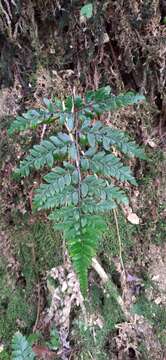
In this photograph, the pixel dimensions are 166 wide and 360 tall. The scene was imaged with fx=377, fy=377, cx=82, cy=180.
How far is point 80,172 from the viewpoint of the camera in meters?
1.52

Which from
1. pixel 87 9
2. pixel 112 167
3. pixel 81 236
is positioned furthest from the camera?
pixel 87 9

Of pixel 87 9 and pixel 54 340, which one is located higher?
pixel 87 9

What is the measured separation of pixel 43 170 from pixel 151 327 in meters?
1.04

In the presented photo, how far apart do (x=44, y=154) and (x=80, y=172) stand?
16 cm

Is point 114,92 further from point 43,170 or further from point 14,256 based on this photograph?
point 14,256

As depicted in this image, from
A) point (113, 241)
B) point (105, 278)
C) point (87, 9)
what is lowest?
point (105, 278)

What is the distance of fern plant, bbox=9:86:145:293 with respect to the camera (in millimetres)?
1323

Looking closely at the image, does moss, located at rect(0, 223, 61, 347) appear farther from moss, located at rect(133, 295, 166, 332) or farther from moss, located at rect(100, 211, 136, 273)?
moss, located at rect(133, 295, 166, 332)

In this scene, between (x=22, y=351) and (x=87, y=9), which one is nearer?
(x=22, y=351)

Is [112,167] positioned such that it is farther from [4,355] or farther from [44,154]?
[4,355]

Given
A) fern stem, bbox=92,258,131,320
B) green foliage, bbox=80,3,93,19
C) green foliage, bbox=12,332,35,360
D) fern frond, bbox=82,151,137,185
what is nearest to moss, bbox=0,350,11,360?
green foliage, bbox=12,332,35,360

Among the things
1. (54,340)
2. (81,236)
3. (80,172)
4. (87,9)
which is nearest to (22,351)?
(54,340)

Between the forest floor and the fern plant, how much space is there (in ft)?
1.33

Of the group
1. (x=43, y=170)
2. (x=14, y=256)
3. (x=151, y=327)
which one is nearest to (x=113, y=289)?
(x=151, y=327)
